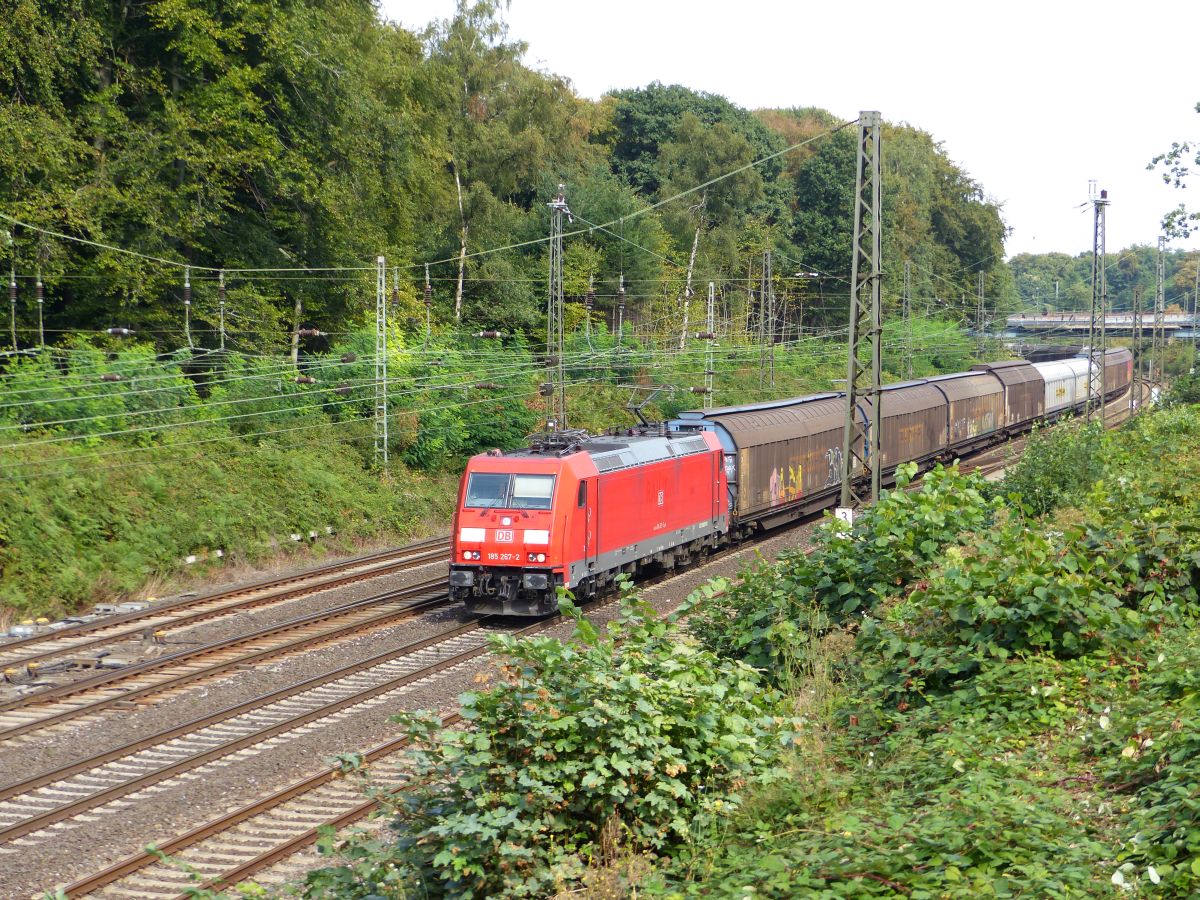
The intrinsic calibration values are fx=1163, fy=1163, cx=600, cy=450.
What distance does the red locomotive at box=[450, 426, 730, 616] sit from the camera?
19.3 metres

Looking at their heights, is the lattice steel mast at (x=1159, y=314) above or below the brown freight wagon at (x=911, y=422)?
above

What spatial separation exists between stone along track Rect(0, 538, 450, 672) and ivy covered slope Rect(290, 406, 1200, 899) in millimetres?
12301

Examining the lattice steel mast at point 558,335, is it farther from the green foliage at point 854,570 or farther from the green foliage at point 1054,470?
the green foliage at point 854,570

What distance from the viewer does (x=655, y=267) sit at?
53.8m

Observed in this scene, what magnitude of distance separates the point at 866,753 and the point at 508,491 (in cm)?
1197

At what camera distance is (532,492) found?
1955 centimetres

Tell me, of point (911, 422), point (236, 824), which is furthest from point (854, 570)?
point (911, 422)

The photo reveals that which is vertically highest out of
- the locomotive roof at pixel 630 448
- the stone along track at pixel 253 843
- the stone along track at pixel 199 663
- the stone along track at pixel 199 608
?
the locomotive roof at pixel 630 448

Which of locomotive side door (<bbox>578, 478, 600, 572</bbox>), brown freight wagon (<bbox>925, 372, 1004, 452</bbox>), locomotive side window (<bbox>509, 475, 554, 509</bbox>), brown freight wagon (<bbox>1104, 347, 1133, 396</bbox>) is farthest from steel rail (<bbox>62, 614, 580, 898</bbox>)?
brown freight wagon (<bbox>1104, 347, 1133, 396</bbox>)

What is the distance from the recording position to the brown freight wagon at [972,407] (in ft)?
133

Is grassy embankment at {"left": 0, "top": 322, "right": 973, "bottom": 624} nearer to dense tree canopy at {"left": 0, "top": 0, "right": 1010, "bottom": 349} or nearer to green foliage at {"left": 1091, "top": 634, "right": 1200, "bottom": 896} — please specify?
dense tree canopy at {"left": 0, "top": 0, "right": 1010, "bottom": 349}

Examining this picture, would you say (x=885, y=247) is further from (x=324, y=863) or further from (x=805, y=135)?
(x=324, y=863)

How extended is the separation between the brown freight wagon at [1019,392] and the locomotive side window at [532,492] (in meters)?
32.5

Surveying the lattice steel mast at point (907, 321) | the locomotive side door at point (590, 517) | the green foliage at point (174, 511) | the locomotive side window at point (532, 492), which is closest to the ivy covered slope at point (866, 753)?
the locomotive side window at point (532, 492)
